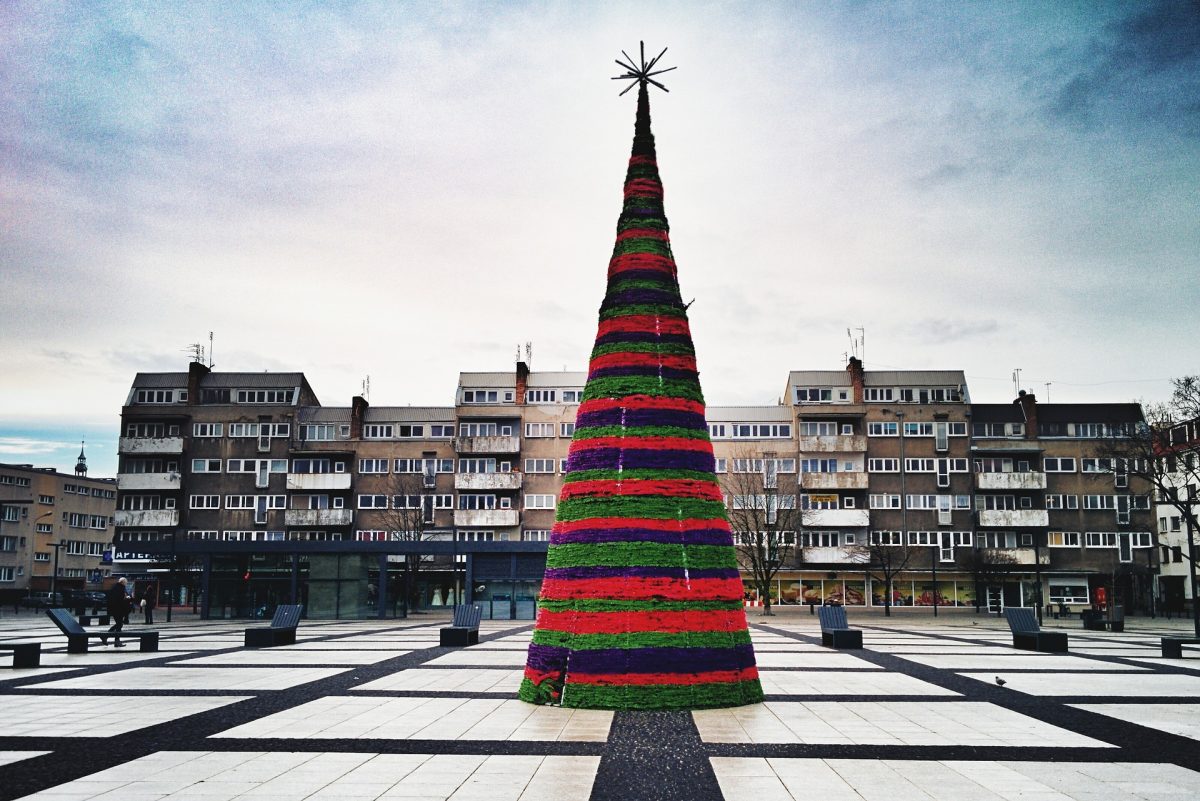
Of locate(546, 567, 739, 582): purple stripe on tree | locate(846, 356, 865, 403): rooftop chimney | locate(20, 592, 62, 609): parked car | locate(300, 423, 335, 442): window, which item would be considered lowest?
locate(20, 592, 62, 609): parked car

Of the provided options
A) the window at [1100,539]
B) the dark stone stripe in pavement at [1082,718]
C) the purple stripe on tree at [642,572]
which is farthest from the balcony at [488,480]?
the purple stripe on tree at [642,572]

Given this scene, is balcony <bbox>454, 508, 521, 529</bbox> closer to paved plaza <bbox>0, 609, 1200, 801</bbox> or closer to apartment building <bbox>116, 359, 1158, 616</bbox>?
apartment building <bbox>116, 359, 1158, 616</bbox>

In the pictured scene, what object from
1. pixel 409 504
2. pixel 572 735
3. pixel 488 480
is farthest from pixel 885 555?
pixel 572 735

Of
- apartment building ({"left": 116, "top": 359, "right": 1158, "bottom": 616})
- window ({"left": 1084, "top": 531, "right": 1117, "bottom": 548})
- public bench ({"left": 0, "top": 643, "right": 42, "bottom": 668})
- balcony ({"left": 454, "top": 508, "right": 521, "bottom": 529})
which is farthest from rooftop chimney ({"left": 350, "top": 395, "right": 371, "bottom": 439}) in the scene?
window ({"left": 1084, "top": 531, "right": 1117, "bottom": 548})

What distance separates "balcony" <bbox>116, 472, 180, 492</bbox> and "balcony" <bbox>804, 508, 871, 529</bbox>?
144 ft

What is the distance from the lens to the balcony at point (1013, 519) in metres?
61.9

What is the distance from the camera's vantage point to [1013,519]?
62.1m

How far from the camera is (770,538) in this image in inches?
2003

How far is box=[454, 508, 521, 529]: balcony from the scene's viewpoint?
63000 mm

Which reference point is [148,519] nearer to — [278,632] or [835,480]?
[278,632]

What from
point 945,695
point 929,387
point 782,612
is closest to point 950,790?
point 945,695

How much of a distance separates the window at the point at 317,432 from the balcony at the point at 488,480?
10.6 m

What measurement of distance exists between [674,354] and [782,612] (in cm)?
4396

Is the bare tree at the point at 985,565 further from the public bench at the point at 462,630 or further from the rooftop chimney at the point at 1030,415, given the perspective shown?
the public bench at the point at 462,630
